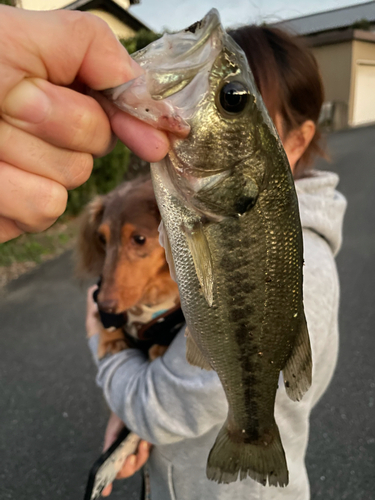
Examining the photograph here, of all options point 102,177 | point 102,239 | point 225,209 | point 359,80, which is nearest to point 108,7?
point 102,239

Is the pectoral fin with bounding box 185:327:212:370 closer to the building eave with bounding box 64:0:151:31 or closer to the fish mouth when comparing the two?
the fish mouth

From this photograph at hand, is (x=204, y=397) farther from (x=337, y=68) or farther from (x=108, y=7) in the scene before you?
(x=337, y=68)

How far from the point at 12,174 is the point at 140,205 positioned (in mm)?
1059

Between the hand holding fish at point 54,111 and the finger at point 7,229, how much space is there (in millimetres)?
61

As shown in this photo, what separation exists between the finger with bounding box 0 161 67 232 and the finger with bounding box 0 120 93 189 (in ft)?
0.05

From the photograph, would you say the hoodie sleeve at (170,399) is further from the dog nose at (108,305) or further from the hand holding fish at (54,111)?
the hand holding fish at (54,111)

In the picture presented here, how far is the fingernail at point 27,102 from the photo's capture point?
0.63 metres

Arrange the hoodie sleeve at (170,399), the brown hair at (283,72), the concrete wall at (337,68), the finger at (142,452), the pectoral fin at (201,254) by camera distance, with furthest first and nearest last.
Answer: the concrete wall at (337,68)
the finger at (142,452)
the brown hair at (283,72)
the hoodie sleeve at (170,399)
the pectoral fin at (201,254)

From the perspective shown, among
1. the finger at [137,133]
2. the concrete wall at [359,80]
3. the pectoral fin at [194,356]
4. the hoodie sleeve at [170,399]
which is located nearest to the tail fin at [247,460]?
the hoodie sleeve at [170,399]

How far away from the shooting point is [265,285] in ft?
3.00

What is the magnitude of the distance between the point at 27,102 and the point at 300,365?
93 centimetres

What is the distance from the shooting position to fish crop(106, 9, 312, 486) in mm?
746

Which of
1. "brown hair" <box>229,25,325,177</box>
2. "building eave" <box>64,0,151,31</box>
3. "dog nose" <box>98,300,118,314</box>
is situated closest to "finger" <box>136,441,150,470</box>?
"dog nose" <box>98,300,118,314</box>

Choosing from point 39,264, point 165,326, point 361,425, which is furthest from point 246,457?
point 39,264
